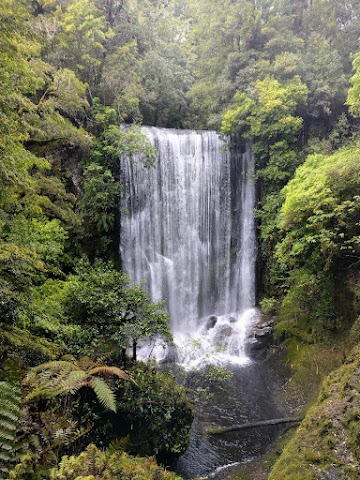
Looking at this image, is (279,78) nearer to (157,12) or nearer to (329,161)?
(329,161)

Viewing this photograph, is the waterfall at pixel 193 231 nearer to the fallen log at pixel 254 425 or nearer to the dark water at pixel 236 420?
the dark water at pixel 236 420

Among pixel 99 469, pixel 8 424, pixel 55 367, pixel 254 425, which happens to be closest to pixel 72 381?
pixel 55 367

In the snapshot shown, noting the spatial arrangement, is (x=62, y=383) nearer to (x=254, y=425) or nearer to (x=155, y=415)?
(x=155, y=415)

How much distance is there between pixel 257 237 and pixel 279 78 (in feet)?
24.5

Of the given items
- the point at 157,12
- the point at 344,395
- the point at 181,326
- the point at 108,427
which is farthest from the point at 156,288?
the point at 157,12

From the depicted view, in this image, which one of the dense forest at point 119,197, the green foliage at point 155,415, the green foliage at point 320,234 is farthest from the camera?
the green foliage at point 320,234

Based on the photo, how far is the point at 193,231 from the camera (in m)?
15.4

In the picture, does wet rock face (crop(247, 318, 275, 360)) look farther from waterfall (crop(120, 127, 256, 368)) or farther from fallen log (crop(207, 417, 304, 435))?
fallen log (crop(207, 417, 304, 435))

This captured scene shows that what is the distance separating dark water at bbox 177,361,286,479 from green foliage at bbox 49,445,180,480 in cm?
393

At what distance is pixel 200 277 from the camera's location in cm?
1552

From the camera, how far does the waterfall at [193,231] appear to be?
14281 millimetres

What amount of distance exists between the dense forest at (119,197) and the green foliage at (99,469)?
2 centimetres

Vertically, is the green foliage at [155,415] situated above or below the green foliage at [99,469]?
below

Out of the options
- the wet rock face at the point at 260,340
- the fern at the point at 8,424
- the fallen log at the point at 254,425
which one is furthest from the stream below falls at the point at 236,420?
the fern at the point at 8,424
